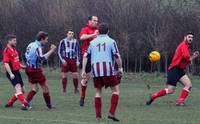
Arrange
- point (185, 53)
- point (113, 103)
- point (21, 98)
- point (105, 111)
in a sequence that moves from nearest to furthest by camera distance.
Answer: point (113, 103) → point (105, 111) → point (21, 98) → point (185, 53)

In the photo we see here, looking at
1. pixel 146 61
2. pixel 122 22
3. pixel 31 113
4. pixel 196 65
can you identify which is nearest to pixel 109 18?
pixel 122 22

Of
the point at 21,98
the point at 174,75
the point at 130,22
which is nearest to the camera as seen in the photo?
the point at 21,98

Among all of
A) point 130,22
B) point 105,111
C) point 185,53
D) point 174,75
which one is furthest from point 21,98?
point 130,22

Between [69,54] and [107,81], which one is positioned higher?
[107,81]

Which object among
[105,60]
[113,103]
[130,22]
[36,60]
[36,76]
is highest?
[105,60]

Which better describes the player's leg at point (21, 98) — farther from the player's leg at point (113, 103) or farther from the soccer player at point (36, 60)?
the player's leg at point (113, 103)

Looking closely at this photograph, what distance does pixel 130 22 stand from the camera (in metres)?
38.4

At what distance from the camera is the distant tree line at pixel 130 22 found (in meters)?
35.8

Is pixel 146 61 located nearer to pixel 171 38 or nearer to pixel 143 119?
pixel 171 38

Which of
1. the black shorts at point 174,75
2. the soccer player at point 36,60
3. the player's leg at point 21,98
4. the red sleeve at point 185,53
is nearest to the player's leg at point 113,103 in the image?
the soccer player at point 36,60

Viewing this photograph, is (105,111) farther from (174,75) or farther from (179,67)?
(179,67)

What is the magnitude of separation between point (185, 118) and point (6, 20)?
32872mm

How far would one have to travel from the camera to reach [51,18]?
43.0 metres

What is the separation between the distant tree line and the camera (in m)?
35.8
